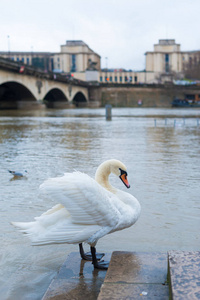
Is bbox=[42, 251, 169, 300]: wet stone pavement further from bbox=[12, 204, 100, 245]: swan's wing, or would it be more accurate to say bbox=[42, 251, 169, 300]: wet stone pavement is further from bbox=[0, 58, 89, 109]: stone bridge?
bbox=[0, 58, 89, 109]: stone bridge

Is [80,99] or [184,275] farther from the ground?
[80,99]

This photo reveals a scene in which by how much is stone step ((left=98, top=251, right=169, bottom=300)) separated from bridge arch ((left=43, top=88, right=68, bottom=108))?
2357 inches

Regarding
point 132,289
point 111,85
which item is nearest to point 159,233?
point 132,289

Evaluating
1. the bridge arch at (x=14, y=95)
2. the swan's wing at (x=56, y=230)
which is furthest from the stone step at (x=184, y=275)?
the bridge arch at (x=14, y=95)

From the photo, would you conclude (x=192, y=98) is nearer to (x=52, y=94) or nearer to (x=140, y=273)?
(x=52, y=94)

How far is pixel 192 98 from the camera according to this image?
89000mm

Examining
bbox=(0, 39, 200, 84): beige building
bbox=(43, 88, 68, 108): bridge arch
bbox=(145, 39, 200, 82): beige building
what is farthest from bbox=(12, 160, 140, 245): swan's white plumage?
bbox=(145, 39, 200, 82): beige building

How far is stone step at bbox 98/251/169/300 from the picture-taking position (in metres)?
2.99

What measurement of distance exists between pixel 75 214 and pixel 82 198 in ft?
0.53

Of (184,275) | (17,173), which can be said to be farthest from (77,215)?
(17,173)

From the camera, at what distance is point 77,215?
3.56 m

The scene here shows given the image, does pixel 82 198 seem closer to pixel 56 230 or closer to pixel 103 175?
pixel 56 230

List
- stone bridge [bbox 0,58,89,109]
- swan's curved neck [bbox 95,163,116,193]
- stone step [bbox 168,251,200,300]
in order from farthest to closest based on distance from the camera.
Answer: stone bridge [bbox 0,58,89,109] < swan's curved neck [bbox 95,163,116,193] < stone step [bbox 168,251,200,300]

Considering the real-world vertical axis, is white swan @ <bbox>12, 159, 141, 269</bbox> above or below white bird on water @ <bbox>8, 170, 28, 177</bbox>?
above
